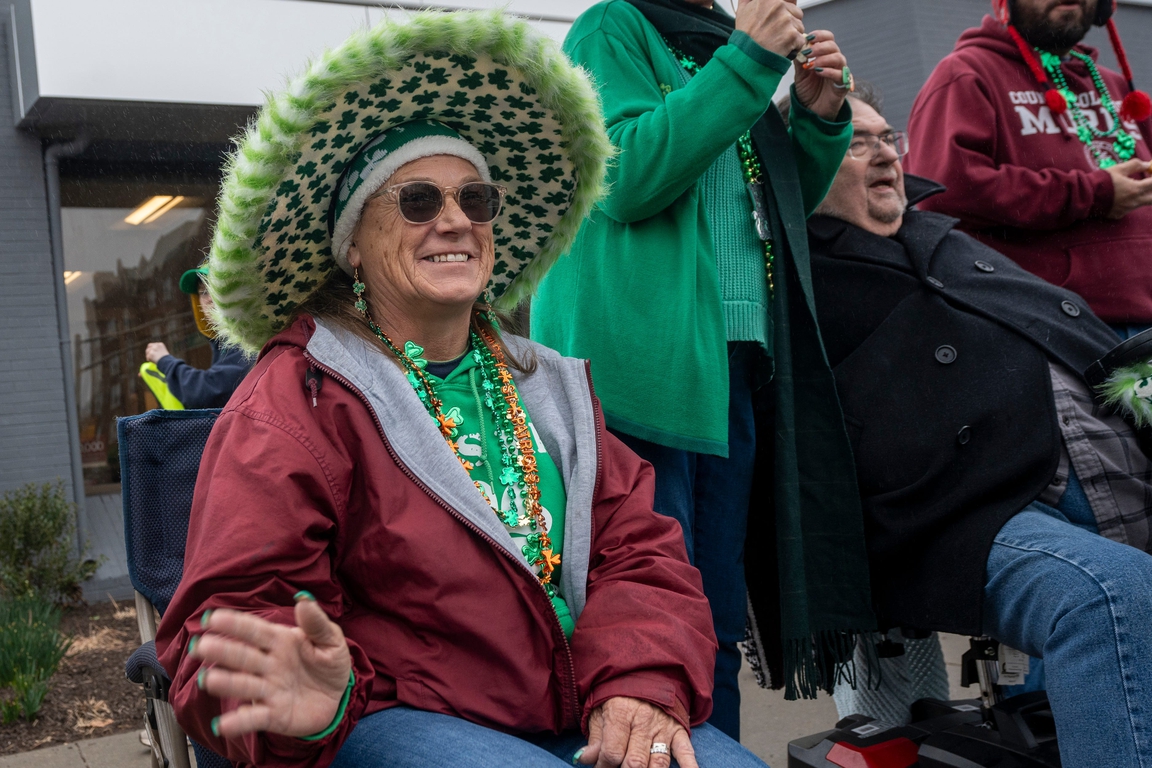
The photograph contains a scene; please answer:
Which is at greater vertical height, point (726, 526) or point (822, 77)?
point (822, 77)

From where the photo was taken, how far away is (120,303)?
811 centimetres

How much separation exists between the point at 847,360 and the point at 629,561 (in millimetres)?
1059

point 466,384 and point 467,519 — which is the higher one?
point 466,384

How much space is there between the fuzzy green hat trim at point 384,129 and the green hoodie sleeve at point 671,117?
4.6 inches

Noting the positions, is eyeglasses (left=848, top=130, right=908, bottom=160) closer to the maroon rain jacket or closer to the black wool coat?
the black wool coat

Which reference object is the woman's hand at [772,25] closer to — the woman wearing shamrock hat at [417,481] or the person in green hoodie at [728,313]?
the person in green hoodie at [728,313]

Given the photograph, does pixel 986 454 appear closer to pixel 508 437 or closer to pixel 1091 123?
pixel 508 437

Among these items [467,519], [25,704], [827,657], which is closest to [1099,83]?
[827,657]

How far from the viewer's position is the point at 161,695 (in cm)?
220

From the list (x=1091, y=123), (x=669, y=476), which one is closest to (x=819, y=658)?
(x=669, y=476)

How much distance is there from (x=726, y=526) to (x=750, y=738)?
181 centimetres

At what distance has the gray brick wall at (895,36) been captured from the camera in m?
9.78

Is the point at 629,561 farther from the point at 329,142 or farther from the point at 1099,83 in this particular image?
the point at 1099,83

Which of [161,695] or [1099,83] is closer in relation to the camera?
[161,695]
